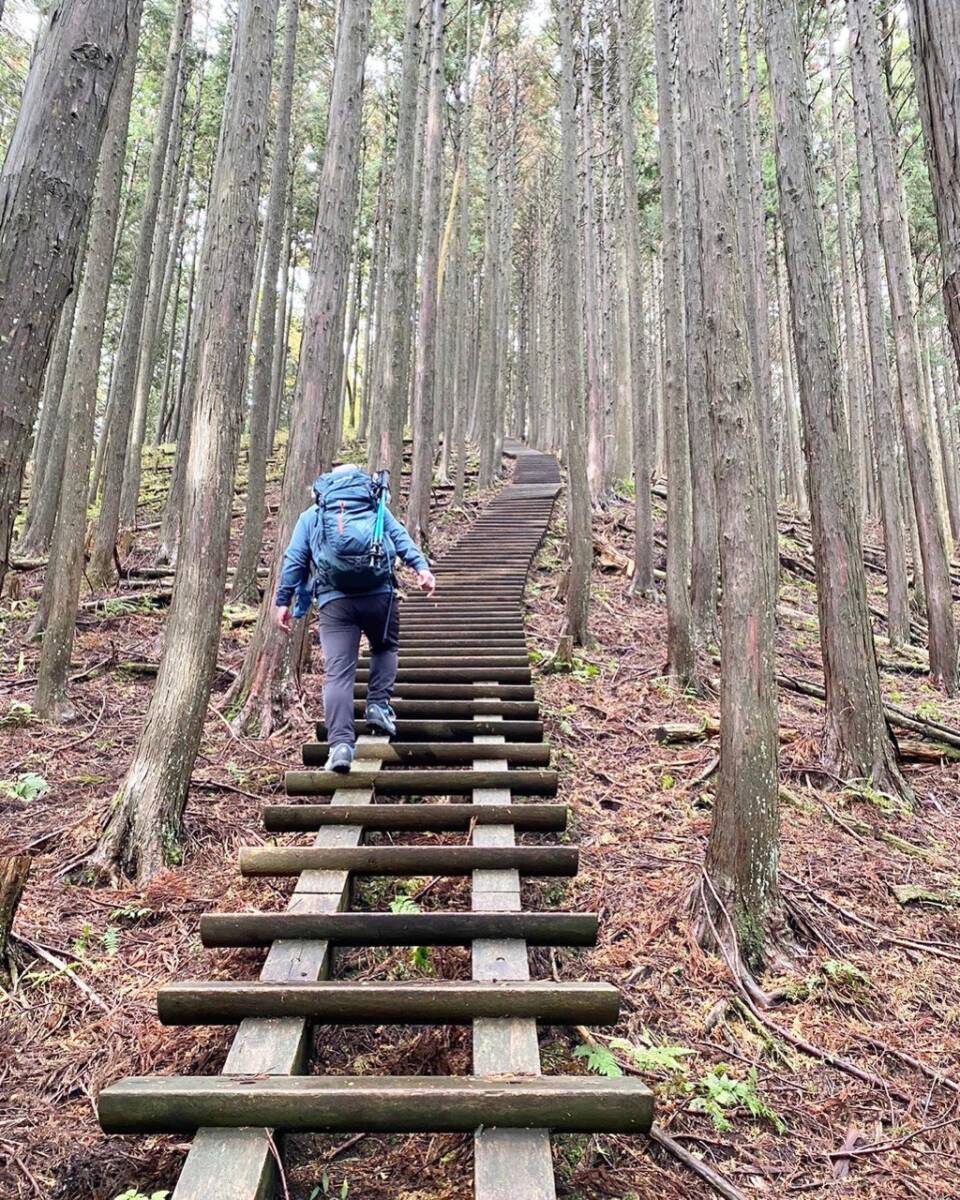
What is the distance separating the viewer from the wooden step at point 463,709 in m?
5.51

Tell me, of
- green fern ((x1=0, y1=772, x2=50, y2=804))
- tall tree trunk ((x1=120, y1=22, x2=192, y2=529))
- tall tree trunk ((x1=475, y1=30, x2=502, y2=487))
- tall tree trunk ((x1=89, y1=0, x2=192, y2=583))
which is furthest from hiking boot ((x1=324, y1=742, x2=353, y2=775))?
tall tree trunk ((x1=475, y1=30, x2=502, y2=487))

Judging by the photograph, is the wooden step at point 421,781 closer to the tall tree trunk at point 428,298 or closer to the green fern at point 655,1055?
the green fern at point 655,1055

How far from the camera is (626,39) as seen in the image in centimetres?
1288

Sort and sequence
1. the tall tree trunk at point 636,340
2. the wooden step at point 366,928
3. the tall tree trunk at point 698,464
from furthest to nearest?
the tall tree trunk at point 636,340
the tall tree trunk at point 698,464
the wooden step at point 366,928

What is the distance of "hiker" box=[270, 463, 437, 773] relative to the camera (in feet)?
14.3

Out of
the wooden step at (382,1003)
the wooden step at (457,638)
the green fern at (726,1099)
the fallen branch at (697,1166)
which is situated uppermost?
the wooden step at (457,638)

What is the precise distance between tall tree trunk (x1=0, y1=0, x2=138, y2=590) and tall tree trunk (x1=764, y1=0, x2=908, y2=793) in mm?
4953

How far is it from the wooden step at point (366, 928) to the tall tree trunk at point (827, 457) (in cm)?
364

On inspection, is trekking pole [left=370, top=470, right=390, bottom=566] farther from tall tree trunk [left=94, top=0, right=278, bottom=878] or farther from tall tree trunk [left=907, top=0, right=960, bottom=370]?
tall tree trunk [left=907, top=0, right=960, bottom=370]

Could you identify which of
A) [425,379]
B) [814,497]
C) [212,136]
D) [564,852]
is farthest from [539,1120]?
[212,136]

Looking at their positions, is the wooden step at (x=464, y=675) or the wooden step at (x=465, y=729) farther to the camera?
the wooden step at (x=464, y=675)

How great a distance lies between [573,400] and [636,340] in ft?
17.6

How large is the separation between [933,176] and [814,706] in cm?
667

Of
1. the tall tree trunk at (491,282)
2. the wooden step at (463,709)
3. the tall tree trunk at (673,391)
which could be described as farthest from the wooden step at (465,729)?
the tall tree trunk at (491,282)
